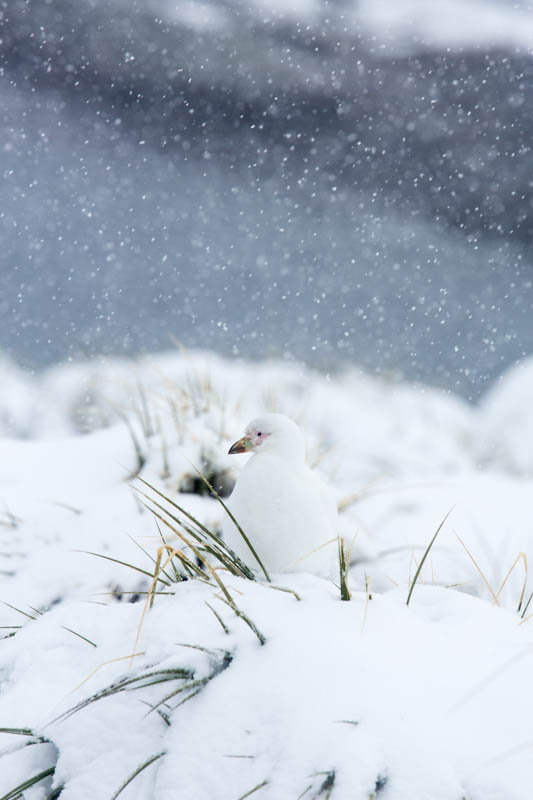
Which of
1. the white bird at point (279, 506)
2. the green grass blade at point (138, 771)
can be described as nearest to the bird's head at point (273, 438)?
the white bird at point (279, 506)

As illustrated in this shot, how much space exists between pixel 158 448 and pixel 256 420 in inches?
52.6

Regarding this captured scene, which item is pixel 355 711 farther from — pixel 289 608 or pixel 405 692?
pixel 289 608

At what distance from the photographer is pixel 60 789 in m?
0.91

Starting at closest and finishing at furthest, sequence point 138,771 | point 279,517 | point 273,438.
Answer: point 138,771
point 279,517
point 273,438

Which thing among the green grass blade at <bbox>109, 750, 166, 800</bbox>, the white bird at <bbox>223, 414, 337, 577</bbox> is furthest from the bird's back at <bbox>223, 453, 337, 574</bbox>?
the green grass blade at <bbox>109, 750, 166, 800</bbox>

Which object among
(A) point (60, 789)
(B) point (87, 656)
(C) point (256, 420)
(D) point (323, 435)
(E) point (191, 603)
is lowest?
(A) point (60, 789)

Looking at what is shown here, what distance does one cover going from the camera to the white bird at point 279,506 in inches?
61.2

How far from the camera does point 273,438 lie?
1684mm

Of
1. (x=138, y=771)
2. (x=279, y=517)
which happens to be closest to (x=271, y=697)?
(x=138, y=771)

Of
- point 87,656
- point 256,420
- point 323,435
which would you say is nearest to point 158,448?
point 323,435

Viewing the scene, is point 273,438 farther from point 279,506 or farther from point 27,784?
point 27,784

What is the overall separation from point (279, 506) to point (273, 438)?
21 cm

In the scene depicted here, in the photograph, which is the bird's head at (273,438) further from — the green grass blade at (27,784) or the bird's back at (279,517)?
the green grass blade at (27,784)

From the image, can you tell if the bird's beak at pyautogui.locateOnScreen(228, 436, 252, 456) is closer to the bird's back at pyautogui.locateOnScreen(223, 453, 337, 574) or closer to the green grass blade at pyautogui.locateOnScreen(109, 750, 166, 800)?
the bird's back at pyautogui.locateOnScreen(223, 453, 337, 574)
